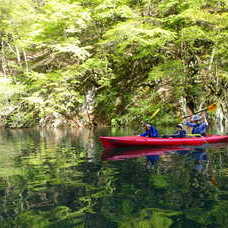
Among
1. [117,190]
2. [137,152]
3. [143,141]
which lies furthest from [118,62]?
[117,190]

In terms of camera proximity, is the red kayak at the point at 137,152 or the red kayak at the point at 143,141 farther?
the red kayak at the point at 143,141

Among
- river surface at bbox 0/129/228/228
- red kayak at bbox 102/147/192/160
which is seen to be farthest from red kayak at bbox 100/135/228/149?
river surface at bbox 0/129/228/228

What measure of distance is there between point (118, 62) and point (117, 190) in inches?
952

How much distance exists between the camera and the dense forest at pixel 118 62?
22969 millimetres

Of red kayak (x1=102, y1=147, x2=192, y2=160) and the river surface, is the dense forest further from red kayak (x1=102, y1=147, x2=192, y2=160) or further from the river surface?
the river surface

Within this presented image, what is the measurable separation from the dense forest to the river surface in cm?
1090

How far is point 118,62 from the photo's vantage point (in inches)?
1211

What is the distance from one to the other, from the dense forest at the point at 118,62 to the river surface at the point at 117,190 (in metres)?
10.9

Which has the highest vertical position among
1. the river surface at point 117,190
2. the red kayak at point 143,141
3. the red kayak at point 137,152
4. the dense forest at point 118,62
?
the dense forest at point 118,62

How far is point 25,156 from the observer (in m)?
13.6

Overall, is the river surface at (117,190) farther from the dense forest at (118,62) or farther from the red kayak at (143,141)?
the dense forest at (118,62)

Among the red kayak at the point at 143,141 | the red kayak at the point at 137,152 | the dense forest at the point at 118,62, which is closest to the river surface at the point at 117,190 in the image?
the red kayak at the point at 137,152

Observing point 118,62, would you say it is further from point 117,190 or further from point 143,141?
point 117,190

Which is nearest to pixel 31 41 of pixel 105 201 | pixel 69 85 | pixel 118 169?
pixel 69 85
